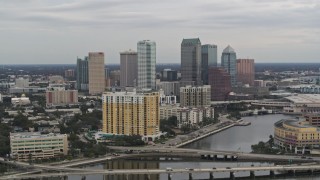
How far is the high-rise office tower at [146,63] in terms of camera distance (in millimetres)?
43375

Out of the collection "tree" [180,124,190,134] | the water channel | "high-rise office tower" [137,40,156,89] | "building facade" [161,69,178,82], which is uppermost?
"high-rise office tower" [137,40,156,89]

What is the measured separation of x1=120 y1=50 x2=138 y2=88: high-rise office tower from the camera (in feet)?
186

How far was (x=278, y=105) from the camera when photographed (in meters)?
48.3

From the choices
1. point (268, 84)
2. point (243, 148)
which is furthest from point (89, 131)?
point (268, 84)

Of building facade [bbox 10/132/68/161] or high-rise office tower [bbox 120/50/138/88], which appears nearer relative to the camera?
building facade [bbox 10/132/68/161]

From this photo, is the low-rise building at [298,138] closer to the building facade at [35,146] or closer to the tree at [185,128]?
the tree at [185,128]

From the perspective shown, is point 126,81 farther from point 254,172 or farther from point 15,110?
point 254,172

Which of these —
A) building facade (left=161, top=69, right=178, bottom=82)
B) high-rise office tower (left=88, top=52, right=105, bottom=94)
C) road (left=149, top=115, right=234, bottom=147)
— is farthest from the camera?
building facade (left=161, top=69, right=178, bottom=82)

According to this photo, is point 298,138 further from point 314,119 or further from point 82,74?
point 82,74

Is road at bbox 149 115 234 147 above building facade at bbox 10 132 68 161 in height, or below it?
below

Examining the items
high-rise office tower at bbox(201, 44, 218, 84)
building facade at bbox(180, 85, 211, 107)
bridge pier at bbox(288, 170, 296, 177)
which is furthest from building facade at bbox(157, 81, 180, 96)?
bridge pier at bbox(288, 170, 296, 177)

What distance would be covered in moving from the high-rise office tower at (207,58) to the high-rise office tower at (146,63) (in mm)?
10384

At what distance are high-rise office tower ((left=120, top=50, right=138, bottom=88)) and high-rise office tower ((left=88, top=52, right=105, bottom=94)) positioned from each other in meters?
2.04

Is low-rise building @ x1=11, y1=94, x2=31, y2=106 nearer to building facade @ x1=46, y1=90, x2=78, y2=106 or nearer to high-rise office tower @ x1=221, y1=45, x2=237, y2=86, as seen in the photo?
building facade @ x1=46, y1=90, x2=78, y2=106
